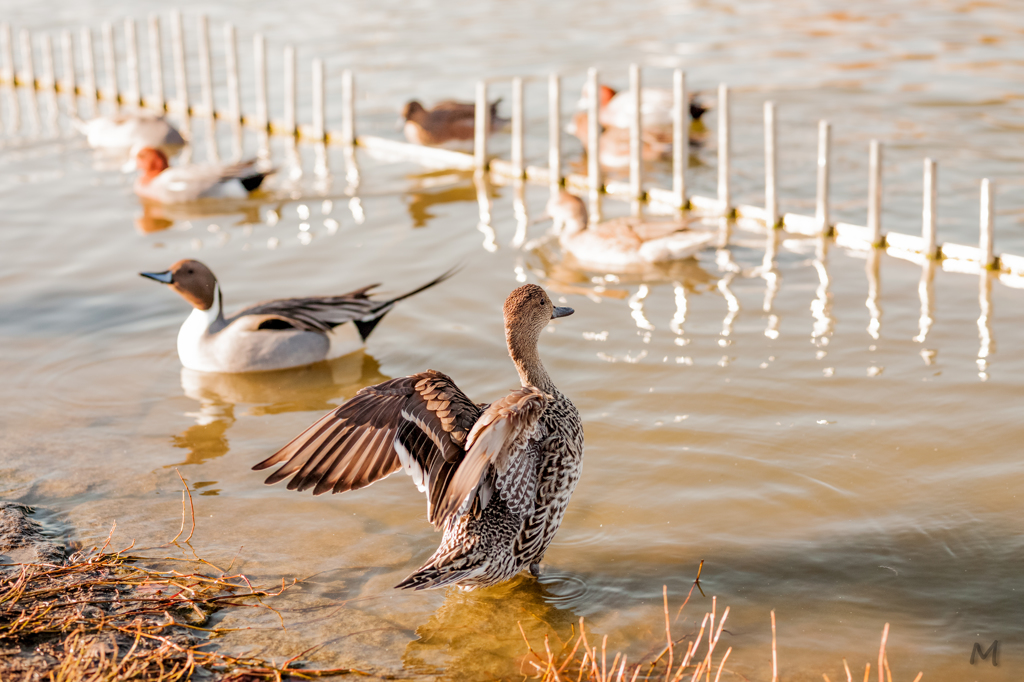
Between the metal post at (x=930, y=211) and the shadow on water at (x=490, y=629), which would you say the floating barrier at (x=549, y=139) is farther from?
the shadow on water at (x=490, y=629)

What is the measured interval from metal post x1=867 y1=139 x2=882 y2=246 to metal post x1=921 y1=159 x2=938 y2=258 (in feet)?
1.51

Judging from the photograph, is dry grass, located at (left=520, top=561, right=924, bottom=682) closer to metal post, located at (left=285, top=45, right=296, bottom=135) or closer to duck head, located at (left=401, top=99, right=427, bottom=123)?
duck head, located at (left=401, top=99, right=427, bottom=123)

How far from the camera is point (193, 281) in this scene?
844 centimetres

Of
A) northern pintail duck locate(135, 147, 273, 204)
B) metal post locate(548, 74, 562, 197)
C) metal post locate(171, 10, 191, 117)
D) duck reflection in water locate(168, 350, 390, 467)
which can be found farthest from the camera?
metal post locate(171, 10, 191, 117)

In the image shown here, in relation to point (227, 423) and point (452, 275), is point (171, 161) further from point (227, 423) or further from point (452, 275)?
point (227, 423)

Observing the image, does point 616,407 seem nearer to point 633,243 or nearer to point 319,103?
point 633,243

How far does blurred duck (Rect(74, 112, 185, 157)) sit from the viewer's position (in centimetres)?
1599

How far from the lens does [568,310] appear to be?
5.45 meters

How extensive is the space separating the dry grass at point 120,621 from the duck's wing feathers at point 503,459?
0.94 m

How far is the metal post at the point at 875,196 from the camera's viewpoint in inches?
425

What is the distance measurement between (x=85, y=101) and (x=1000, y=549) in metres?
18.6

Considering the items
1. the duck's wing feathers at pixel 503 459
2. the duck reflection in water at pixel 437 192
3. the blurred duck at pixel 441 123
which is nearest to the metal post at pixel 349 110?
the blurred duck at pixel 441 123

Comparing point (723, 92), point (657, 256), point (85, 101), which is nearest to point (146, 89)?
point (85, 101)

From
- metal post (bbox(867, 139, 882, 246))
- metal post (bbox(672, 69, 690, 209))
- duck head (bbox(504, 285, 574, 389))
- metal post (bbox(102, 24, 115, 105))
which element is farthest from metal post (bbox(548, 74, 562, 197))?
metal post (bbox(102, 24, 115, 105))
